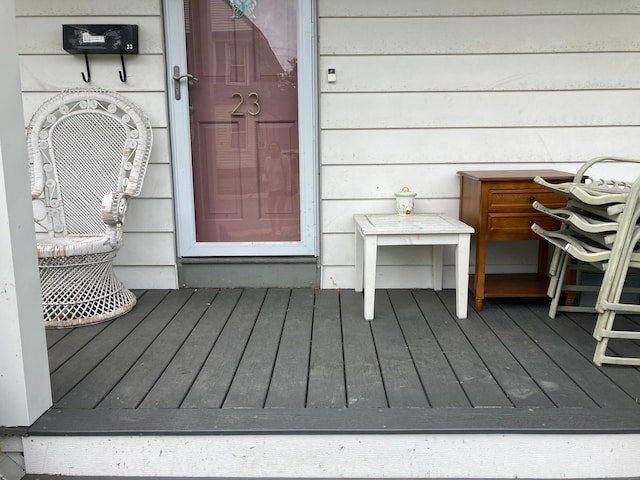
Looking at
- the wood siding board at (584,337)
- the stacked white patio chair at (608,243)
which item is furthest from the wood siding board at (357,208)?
the stacked white patio chair at (608,243)

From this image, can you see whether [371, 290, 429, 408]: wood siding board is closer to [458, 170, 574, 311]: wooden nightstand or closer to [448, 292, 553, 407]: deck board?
[448, 292, 553, 407]: deck board

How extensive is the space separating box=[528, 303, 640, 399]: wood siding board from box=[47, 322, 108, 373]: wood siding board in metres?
2.08

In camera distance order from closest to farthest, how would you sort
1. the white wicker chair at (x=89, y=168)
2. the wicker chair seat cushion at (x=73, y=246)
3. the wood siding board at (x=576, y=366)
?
the wood siding board at (x=576, y=366) < the wicker chair seat cushion at (x=73, y=246) < the white wicker chair at (x=89, y=168)

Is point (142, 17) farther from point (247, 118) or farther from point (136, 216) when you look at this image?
point (136, 216)

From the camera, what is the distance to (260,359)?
2.10 meters

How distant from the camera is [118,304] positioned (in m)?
2.66

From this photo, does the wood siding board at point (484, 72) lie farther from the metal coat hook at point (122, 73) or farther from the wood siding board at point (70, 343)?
the wood siding board at point (70, 343)

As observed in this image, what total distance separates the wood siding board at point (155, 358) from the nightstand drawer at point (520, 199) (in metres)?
1.56

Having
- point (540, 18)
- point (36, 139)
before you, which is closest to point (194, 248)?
point (36, 139)

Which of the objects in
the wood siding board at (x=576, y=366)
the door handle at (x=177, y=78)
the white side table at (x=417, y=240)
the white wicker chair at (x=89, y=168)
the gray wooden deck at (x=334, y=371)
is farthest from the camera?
the door handle at (x=177, y=78)

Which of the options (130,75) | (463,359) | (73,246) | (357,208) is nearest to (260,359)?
(463,359)

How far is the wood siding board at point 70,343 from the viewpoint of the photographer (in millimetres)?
2105

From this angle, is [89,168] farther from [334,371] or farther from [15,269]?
[334,371]

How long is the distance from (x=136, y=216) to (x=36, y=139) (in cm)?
64
